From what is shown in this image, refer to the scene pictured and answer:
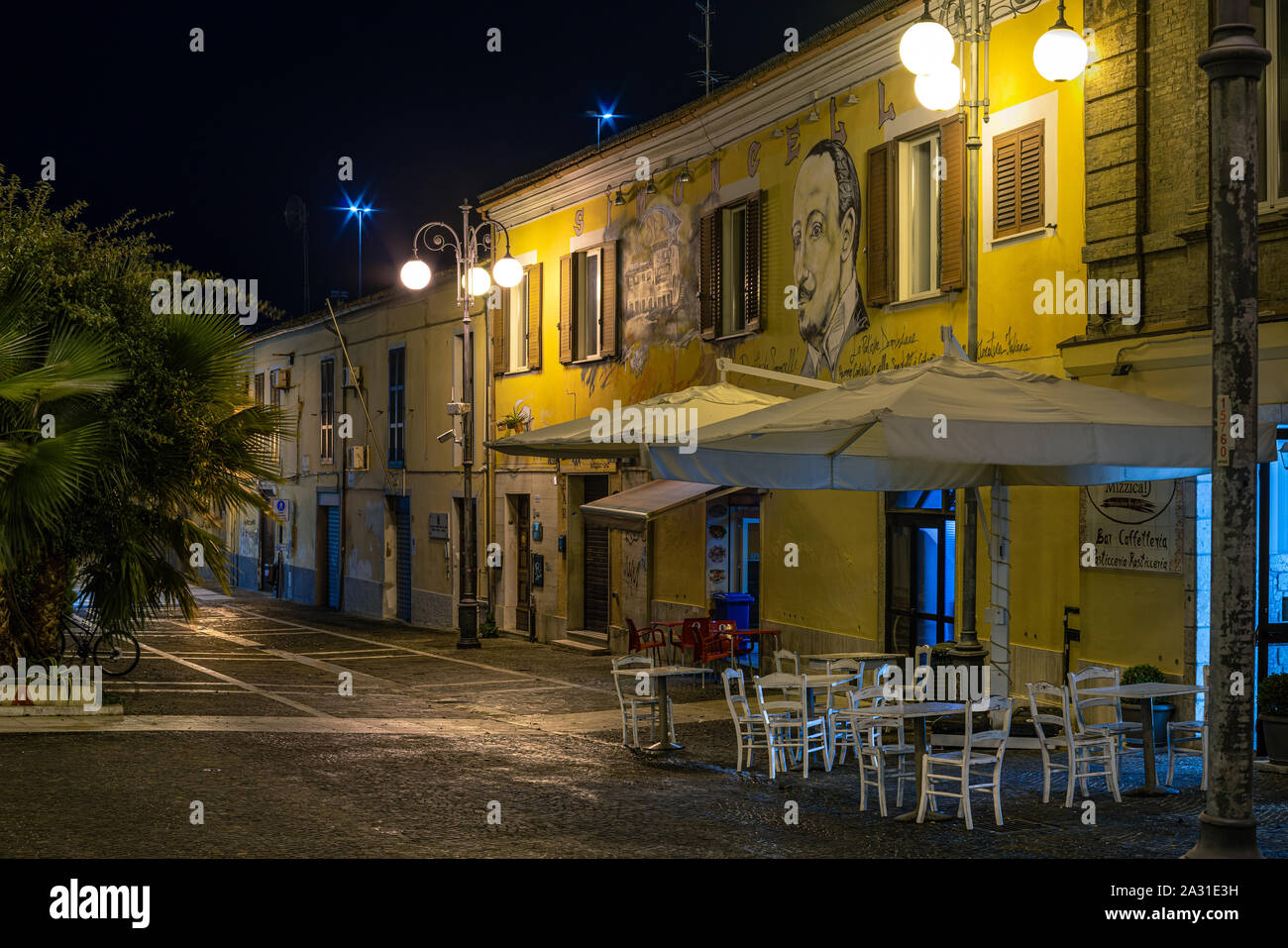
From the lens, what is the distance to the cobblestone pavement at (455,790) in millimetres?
8094

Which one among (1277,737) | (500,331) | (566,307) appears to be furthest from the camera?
(500,331)

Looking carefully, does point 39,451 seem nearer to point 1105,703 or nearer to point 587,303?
point 1105,703

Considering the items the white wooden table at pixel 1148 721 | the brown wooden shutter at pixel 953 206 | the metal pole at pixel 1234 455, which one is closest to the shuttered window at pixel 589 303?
the brown wooden shutter at pixel 953 206

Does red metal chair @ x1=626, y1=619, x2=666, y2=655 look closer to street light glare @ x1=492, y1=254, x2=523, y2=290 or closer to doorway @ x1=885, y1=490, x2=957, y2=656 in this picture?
doorway @ x1=885, y1=490, x2=957, y2=656

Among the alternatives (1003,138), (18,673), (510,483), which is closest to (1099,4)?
(1003,138)

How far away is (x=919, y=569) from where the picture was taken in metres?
14.5

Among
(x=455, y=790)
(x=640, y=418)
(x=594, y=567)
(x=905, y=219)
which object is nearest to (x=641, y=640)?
(x=640, y=418)

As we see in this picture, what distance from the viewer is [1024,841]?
8.09 meters

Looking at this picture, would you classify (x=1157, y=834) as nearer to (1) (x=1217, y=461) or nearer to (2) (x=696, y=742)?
(1) (x=1217, y=461)

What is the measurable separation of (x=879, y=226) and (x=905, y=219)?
1.01ft

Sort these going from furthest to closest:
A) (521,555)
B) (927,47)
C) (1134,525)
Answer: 1. (521,555)
2. (1134,525)
3. (927,47)

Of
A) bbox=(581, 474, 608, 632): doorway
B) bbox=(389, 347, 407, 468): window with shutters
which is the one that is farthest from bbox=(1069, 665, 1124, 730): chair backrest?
bbox=(389, 347, 407, 468): window with shutters

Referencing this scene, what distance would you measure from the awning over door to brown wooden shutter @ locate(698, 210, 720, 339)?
7.57 feet
